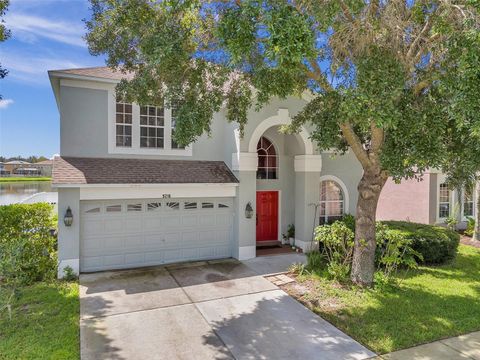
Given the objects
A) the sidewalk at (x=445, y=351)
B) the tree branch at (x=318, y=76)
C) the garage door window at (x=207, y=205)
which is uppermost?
the tree branch at (x=318, y=76)

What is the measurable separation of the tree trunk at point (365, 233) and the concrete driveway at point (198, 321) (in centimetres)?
240

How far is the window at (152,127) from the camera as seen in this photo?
1234 cm

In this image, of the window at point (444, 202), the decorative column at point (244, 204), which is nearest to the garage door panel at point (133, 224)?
the decorative column at point (244, 204)

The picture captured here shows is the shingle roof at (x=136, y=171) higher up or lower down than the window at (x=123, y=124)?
lower down

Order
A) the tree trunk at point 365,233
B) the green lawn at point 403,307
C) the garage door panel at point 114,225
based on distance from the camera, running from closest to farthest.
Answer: the green lawn at point 403,307 → the tree trunk at point 365,233 → the garage door panel at point 114,225

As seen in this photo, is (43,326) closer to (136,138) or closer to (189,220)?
(189,220)

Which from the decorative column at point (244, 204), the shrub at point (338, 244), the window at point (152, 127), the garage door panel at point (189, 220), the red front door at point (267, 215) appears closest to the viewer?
the shrub at point (338, 244)

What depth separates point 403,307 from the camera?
26.9ft

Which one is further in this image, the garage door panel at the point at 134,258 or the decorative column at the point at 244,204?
the decorative column at the point at 244,204

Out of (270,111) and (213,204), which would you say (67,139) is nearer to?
(213,204)

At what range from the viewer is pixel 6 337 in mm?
6551

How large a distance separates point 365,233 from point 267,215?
575cm

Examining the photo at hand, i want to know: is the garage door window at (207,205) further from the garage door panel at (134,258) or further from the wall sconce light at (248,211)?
the garage door panel at (134,258)

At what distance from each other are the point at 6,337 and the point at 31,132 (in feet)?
214
